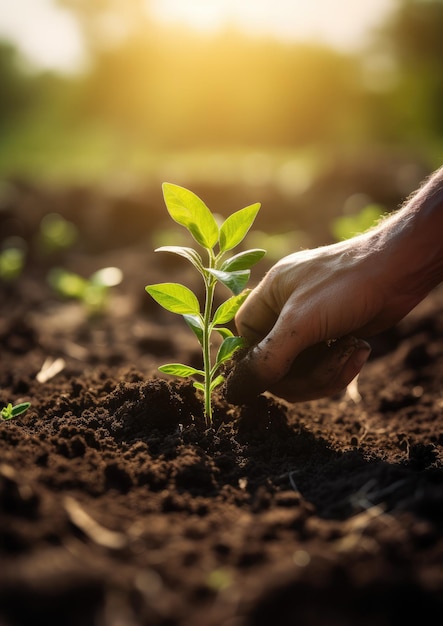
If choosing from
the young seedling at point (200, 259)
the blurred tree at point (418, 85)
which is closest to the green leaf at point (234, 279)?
the young seedling at point (200, 259)

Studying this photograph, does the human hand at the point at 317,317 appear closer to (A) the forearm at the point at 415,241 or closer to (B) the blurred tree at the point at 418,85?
(A) the forearm at the point at 415,241

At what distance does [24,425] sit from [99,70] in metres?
19.6

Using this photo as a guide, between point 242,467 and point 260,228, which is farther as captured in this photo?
Result: point 260,228

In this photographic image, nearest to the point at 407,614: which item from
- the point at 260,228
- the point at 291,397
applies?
the point at 291,397

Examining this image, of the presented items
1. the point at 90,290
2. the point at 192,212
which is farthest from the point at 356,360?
the point at 90,290

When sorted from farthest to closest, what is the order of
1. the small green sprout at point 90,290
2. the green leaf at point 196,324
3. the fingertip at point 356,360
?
the small green sprout at point 90,290 < the fingertip at point 356,360 < the green leaf at point 196,324

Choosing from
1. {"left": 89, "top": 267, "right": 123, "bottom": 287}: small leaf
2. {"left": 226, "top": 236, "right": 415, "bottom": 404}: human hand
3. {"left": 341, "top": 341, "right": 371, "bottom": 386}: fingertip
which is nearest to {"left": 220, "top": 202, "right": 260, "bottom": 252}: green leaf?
{"left": 226, "top": 236, "right": 415, "bottom": 404}: human hand

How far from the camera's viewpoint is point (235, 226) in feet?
6.91

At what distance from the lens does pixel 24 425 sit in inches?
88.4

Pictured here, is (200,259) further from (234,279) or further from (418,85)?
(418,85)

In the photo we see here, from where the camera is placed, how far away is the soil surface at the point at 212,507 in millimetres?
1210

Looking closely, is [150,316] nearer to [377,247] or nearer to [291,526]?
[377,247]

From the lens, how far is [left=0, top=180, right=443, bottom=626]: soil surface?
1210 millimetres

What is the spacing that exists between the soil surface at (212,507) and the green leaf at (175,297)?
0.35 m
